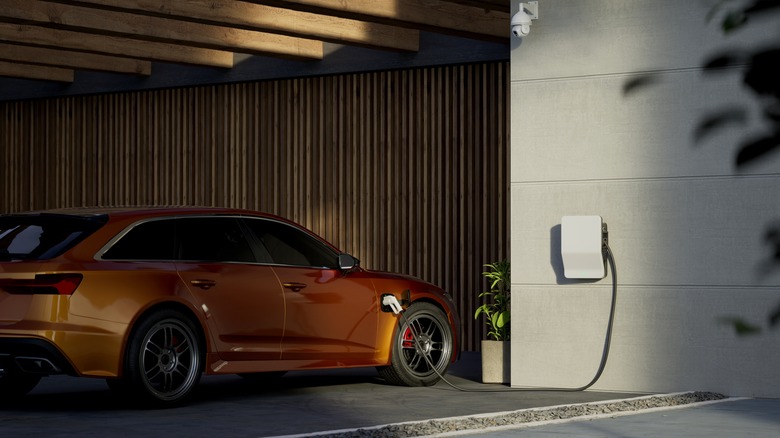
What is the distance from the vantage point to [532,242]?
1009 cm

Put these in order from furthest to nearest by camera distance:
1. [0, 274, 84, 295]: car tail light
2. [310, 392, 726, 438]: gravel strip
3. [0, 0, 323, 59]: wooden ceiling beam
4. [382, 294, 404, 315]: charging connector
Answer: [0, 0, 323, 59]: wooden ceiling beam, [382, 294, 404, 315]: charging connector, [0, 274, 84, 295]: car tail light, [310, 392, 726, 438]: gravel strip

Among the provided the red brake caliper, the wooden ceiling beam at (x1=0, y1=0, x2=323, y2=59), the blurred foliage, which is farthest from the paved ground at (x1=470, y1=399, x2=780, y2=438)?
the wooden ceiling beam at (x1=0, y1=0, x2=323, y2=59)

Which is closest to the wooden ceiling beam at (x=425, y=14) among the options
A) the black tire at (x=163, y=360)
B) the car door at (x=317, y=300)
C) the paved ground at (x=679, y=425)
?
the car door at (x=317, y=300)

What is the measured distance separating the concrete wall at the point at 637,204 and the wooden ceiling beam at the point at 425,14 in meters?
2.40

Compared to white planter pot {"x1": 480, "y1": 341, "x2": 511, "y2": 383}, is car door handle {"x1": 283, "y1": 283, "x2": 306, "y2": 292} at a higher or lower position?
higher

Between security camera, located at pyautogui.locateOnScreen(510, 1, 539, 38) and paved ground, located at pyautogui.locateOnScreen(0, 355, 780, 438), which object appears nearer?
paved ground, located at pyautogui.locateOnScreen(0, 355, 780, 438)

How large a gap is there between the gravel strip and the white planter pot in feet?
5.68

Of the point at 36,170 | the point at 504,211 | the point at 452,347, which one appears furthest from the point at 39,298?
the point at 36,170

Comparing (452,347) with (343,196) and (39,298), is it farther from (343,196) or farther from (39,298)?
(343,196)

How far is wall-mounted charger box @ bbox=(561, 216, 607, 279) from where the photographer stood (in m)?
9.68

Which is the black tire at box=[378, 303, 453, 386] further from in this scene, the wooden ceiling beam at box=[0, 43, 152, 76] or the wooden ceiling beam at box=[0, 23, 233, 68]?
the wooden ceiling beam at box=[0, 43, 152, 76]

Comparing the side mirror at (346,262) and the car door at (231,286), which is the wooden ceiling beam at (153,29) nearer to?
the car door at (231,286)

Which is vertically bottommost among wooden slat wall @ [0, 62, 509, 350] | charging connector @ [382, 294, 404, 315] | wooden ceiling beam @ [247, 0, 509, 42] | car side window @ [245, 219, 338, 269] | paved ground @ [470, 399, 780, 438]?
paved ground @ [470, 399, 780, 438]

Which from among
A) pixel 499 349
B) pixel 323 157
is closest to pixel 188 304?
pixel 499 349
